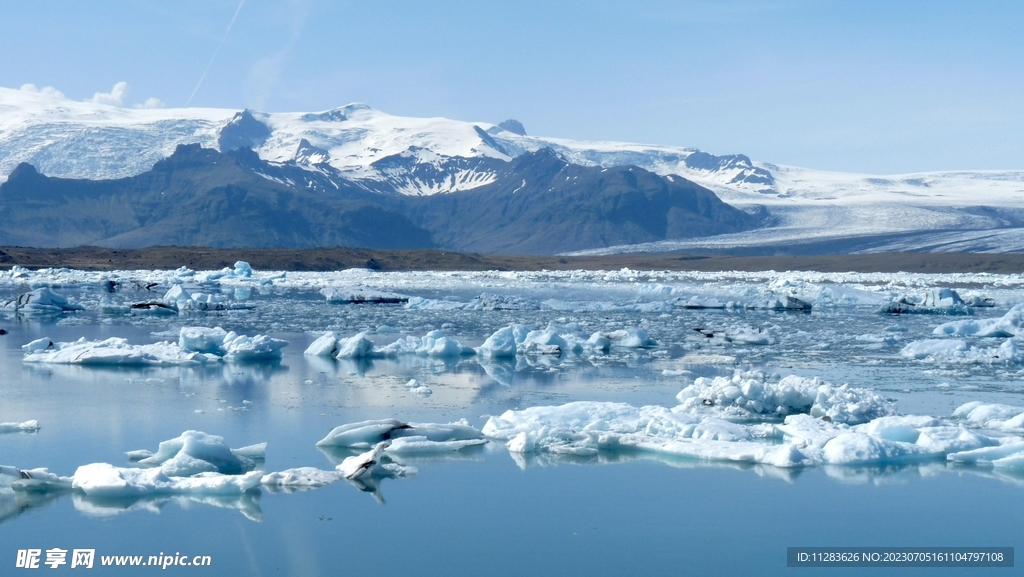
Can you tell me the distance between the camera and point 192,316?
22047 mm

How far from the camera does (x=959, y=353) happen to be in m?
14.6

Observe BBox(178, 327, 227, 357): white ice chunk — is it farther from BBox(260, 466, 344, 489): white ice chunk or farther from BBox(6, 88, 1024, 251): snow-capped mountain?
BBox(6, 88, 1024, 251): snow-capped mountain

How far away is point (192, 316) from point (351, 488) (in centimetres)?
1619

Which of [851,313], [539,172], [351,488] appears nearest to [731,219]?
[539,172]

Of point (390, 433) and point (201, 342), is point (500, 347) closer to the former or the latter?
point (201, 342)

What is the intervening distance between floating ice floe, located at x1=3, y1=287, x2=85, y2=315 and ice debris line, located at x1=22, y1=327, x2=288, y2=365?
823 centimetres

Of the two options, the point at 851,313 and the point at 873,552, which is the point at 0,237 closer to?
the point at 851,313

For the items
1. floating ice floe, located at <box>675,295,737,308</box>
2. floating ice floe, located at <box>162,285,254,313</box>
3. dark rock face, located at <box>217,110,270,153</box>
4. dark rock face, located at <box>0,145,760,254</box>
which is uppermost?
dark rock face, located at <box>217,110,270,153</box>

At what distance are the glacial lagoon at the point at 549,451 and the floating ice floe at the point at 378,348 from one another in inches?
2.2

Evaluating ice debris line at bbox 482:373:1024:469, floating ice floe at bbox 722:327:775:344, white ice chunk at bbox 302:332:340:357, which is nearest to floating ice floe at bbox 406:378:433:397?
ice debris line at bbox 482:373:1024:469

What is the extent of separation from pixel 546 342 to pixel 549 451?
23.2ft

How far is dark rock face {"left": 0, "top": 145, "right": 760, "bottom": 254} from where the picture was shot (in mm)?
125438

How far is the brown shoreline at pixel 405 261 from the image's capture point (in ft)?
175

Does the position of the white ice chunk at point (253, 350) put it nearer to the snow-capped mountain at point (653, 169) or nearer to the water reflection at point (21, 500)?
the water reflection at point (21, 500)
